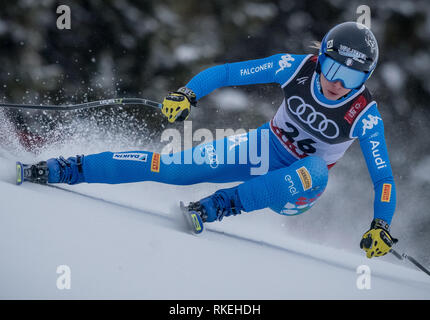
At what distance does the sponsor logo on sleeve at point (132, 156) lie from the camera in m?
1.82

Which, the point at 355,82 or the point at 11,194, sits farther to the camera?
the point at 355,82

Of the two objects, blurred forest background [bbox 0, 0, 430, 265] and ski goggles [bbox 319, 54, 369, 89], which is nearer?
ski goggles [bbox 319, 54, 369, 89]

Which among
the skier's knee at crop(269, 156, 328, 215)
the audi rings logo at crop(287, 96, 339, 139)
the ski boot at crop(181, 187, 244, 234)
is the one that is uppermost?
the audi rings logo at crop(287, 96, 339, 139)

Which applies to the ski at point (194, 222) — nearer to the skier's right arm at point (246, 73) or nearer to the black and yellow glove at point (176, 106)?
the black and yellow glove at point (176, 106)

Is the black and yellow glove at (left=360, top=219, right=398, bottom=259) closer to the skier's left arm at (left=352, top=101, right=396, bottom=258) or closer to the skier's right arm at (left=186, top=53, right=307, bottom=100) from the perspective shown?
the skier's left arm at (left=352, top=101, right=396, bottom=258)

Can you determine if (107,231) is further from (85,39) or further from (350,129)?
(85,39)

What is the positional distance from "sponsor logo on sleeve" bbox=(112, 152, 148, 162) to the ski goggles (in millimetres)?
826

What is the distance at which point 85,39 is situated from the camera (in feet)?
11.8

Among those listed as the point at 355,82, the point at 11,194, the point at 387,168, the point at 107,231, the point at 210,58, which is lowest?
the point at 107,231

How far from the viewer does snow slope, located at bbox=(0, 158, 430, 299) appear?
1.04 meters

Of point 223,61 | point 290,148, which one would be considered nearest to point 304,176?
point 290,148

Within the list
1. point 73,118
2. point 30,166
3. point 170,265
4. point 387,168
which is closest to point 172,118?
point 30,166

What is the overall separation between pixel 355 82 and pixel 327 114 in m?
0.18

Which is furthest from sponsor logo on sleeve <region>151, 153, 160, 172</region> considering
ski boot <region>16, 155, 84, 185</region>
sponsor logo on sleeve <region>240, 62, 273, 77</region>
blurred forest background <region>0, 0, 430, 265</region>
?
blurred forest background <region>0, 0, 430, 265</region>
